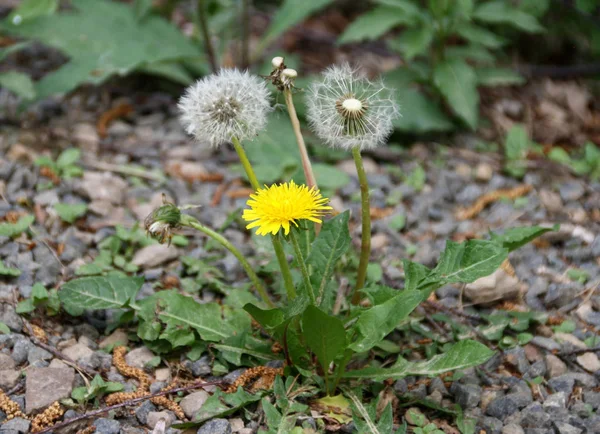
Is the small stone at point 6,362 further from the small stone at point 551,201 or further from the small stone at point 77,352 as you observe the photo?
the small stone at point 551,201

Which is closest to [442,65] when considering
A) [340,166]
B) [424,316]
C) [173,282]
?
[340,166]

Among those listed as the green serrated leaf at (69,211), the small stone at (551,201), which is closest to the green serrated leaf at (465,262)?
the small stone at (551,201)

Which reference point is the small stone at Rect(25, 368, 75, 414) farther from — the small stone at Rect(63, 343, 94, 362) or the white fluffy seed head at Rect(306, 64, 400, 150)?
the white fluffy seed head at Rect(306, 64, 400, 150)

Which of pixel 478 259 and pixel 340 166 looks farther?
pixel 340 166

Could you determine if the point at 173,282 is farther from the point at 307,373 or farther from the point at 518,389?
the point at 518,389

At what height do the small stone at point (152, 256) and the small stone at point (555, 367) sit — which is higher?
the small stone at point (152, 256)
